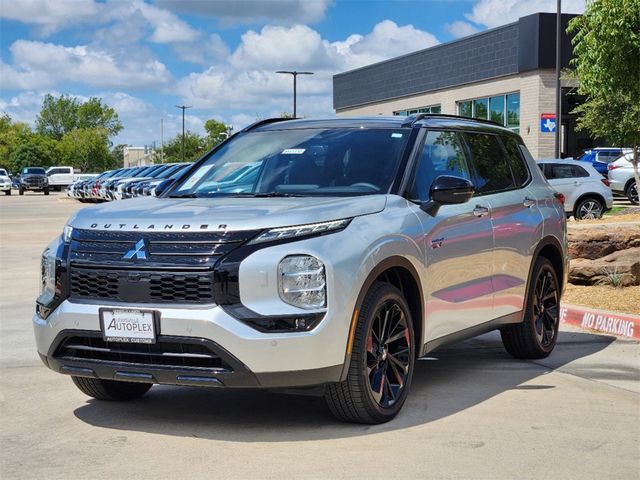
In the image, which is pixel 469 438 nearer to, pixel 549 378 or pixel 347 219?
pixel 347 219

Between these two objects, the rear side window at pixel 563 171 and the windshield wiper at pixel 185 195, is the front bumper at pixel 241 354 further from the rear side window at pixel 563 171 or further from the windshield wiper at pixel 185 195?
the rear side window at pixel 563 171

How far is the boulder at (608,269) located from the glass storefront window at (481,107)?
35265mm

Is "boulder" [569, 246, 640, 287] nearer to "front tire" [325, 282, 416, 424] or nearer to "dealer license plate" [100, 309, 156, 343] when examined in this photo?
"front tire" [325, 282, 416, 424]

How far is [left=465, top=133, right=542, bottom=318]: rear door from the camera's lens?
283 inches

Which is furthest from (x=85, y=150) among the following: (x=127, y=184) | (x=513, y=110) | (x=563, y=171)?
(x=563, y=171)

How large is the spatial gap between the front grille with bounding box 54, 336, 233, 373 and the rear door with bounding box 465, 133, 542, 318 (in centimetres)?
261

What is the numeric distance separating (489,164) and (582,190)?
15918mm

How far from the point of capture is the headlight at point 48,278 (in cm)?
575

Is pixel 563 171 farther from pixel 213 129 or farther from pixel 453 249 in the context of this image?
pixel 213 129

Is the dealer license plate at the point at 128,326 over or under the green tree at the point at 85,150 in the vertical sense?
under

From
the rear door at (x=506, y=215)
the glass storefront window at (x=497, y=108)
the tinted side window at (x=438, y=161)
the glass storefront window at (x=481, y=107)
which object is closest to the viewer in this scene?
the tinted side window at (x=438, y=161)

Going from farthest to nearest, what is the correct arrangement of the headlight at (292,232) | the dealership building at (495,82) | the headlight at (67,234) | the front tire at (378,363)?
the dealership building at (495,82), the headlight at (67,234), the front tire at (378,363), the headlight at (292,232)

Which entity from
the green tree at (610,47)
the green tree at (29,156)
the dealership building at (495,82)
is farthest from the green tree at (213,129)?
the green tree at (610,47)

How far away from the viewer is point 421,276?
6148 millimetres
